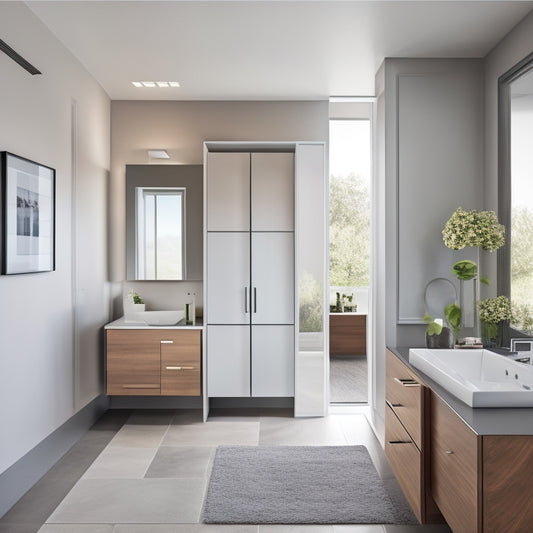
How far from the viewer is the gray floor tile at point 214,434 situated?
3.71 metres

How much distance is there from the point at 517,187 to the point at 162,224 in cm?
283

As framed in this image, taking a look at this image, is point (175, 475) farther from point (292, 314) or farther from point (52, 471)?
point (292, 314)

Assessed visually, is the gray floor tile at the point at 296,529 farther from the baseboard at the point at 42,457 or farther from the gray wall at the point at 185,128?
the gray wall at the point at 185,128

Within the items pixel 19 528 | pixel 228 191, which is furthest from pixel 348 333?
pixel 19 528

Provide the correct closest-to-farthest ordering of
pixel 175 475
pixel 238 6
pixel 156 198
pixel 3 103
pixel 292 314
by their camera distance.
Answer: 1. pixel 3 103
2. pixel 238 6
3. pixel 175 475
4. pixel 292 314
5. pixel 156 198

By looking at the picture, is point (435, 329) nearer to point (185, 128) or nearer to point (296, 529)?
point (296, 529)

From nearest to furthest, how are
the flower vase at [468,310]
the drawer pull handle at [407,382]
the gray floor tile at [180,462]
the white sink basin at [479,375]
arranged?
the white sink basin at [479,375] → the drawer pull handle at [407,382] → the gray floor tile at [180,462] → the flower vase at [468,310]

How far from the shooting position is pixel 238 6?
285 centimetres

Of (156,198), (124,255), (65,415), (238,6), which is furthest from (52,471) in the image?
(238,6)

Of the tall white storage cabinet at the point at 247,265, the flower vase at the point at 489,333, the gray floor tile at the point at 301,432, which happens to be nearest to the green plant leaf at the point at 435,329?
the flower vase at the point at 489,333

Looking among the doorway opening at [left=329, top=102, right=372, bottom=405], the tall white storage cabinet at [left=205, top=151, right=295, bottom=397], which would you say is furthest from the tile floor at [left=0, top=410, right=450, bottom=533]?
the doorway opening at [left=329, top=102, right=372, bottom=405]

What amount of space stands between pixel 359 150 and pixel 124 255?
7.63 ft

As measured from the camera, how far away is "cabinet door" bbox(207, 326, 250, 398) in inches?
165

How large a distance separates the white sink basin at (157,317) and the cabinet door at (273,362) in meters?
0.71
